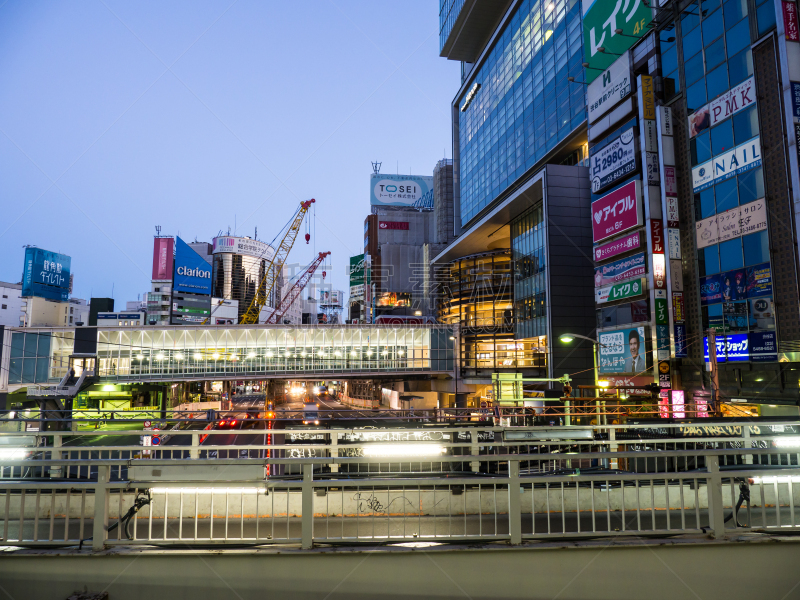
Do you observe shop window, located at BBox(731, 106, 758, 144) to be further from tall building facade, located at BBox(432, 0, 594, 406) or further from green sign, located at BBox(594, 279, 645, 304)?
tall building facade, located at BBox(432, 0, 594, 406)

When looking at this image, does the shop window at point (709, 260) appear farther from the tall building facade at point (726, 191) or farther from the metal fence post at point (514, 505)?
the metal fence post at point (514, 505)

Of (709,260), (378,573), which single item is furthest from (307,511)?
(709,260)

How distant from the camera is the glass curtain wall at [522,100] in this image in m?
48.3

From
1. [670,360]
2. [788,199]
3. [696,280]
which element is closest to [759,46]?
[788,199]

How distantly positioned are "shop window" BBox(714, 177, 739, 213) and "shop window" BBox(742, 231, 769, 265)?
2.02 metres

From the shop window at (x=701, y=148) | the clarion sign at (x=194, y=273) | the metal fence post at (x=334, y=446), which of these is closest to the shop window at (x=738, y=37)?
the shop window at (x=701, y=148)

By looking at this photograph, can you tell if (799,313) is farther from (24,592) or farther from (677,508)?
(24,592)

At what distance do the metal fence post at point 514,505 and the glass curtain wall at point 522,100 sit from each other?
4647cm

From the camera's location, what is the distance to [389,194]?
6038 inches

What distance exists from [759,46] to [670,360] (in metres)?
16.6

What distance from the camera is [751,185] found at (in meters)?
25.1

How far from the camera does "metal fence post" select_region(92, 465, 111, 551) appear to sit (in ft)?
17.9

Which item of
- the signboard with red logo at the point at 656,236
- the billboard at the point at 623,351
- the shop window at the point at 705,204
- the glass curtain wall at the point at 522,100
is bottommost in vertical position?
the billboard at the point at 623,351

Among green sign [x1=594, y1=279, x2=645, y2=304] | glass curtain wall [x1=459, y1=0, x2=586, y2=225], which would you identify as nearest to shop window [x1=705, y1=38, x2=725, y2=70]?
green sign [x1=594, y1=279, x2=645, y2=304]
